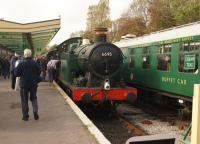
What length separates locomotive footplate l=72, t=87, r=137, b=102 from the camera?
15211mm

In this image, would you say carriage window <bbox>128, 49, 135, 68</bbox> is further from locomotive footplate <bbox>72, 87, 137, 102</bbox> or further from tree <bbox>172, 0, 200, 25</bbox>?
tree <bbox>172, 0, 200, 25</bbox>

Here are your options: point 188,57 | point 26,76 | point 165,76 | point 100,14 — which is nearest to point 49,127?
point 26,76

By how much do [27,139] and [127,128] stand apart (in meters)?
5.51

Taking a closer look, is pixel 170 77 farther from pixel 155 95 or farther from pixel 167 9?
pixel 167 9

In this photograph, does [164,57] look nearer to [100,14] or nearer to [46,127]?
[46,127]

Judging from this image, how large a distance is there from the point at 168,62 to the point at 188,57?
6.29 ft

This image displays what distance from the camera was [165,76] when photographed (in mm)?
16375

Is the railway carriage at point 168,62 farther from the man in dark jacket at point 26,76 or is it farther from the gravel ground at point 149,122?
the man in dark jacket at point 26,76

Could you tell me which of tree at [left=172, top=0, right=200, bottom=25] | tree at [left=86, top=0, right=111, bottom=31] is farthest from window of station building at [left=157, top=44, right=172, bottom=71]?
tree at [left=86, top=0, right=111, bottom=31]

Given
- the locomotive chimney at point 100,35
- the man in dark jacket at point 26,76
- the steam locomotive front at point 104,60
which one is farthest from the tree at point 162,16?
the man in dark jacket at point 26,76

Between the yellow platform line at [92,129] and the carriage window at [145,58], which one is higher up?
the carriage window at [145,58]

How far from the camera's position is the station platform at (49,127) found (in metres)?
9.29

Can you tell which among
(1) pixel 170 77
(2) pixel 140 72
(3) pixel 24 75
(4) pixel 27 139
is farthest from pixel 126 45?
(4) pixel 27 139

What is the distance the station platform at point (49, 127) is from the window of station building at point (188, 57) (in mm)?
3451
